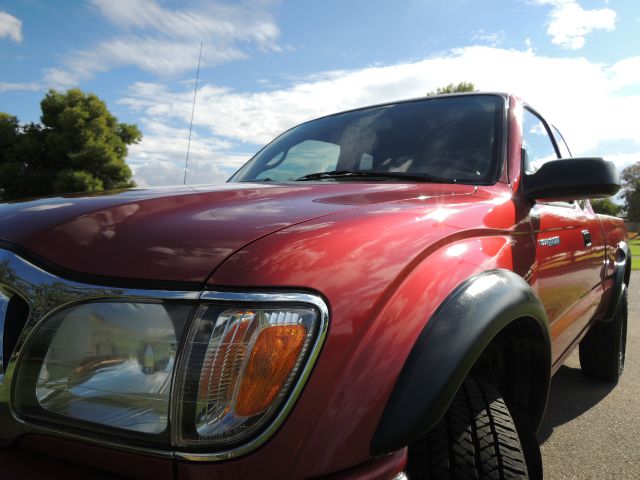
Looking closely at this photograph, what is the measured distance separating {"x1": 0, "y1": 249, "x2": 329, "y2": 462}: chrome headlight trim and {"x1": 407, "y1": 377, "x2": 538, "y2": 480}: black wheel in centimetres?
48

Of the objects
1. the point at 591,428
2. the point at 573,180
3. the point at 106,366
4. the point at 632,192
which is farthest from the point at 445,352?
the point at 632,192

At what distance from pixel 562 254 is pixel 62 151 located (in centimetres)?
2469

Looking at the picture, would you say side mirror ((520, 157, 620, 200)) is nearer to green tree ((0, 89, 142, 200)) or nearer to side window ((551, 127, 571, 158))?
side window ((551, 127, 571, 158))

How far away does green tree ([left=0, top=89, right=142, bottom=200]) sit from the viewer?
21734 millimetres

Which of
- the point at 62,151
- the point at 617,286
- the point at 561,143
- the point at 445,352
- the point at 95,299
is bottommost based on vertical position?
the point at 617,286

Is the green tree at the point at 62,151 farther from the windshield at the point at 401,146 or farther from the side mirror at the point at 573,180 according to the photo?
the side mirror at the point at 573,180

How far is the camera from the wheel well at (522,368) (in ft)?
5.53

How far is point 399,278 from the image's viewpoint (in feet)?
3.57

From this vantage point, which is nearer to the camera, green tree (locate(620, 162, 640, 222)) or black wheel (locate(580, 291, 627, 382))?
black wheel (locate(580, 291, 627, 382))

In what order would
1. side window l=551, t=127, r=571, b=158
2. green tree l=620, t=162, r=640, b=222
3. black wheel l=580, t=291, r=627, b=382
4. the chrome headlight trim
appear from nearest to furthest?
1. the chrome headlight trim
2. side window l=551, t=127, r=571, b=158
3. black wheel l=580, t=291, r=627, b=382
4. green tree l=620, t=162, r=640, b=222

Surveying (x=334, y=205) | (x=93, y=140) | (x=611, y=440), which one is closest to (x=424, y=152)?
(x=334, y=205)

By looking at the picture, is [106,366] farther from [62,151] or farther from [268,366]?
[62,151]

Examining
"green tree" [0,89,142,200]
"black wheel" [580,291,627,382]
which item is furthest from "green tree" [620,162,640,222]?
"black wheel" [580,291,627,382]

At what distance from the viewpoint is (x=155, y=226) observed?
110 centimetres
